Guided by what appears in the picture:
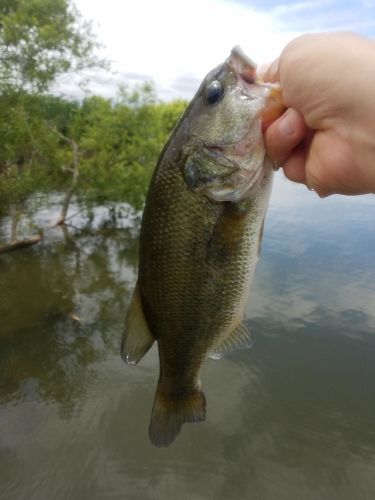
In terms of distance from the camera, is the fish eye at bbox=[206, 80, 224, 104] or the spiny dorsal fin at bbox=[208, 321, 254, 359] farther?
the spiny dorsal fin at bbox=[208, 321, 254, 359]

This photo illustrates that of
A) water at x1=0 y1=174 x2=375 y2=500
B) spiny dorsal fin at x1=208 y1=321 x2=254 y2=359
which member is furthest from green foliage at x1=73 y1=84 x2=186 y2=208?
spiny dorsal fin at x1=208 y1=321 x2=254 y2=359

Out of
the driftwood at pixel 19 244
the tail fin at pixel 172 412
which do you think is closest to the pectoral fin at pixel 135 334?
the tail fin at pixel 172 412

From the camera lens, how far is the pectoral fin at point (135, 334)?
2.10 m

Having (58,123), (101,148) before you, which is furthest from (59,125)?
(101,148)

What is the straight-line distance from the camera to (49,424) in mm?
6008

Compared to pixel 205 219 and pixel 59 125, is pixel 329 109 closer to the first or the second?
pixel 205 219

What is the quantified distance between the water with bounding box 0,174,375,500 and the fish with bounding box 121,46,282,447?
3884 mm

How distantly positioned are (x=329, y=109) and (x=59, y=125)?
13.7m

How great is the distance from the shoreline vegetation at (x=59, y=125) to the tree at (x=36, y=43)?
24 millimetres

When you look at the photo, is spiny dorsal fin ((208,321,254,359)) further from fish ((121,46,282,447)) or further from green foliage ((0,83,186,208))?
green foliage ((0,83,186,208))

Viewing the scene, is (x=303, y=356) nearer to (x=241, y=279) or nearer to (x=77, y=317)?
(x=77, y=317)

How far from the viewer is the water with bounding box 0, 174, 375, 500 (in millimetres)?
5246

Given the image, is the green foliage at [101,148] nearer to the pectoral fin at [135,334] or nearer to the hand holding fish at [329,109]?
the pectoral fin at [135,334]

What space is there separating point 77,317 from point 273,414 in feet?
14.8
